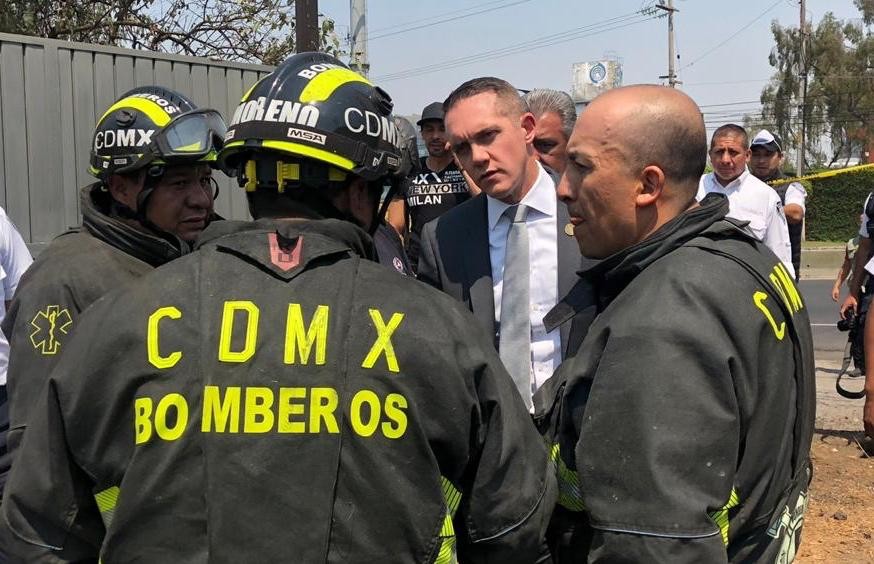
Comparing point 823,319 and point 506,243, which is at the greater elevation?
point 506,243

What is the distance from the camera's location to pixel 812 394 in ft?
7.04

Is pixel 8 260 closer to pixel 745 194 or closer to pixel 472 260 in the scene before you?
pixel 472 260

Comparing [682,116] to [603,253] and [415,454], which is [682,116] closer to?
[603,253]

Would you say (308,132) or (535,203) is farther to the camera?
(535,203)

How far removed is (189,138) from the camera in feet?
10.6

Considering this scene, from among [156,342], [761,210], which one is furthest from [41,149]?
[156,342]

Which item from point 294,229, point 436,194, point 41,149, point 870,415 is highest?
point 41,149

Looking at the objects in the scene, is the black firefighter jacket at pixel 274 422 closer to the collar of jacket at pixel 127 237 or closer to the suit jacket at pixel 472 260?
the collar of jacket at pixel 127 237

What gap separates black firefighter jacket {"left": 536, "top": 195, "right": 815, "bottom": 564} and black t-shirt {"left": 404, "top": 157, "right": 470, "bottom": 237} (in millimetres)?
4057

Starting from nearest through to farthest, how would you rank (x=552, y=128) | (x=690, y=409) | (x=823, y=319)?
(x=690, y=409) < (x=552, y=128) < (x=823, y=319)

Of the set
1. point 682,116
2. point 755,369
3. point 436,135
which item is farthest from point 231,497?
point 436,135

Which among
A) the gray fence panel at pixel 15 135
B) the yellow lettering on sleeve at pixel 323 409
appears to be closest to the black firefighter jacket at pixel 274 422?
the yellow lettering on sleeve at pixel 323 409

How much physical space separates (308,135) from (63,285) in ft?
4.00

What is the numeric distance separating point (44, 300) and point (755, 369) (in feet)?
6.46
